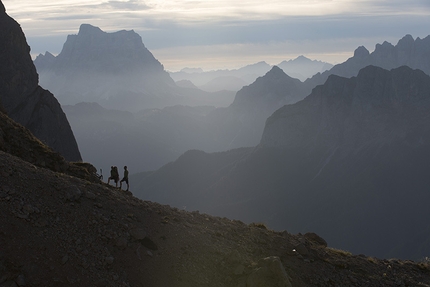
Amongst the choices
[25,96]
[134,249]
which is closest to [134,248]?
[134,249]

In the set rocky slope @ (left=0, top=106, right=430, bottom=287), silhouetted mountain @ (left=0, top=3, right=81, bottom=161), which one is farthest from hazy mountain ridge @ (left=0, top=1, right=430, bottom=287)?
silhouetted mountain @ (left=0, top=3, right=81, bottom=161)

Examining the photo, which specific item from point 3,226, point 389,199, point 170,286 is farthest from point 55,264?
point 389,199

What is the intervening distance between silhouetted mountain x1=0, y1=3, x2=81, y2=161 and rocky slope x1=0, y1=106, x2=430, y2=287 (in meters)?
39.1

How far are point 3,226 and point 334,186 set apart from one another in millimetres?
182734

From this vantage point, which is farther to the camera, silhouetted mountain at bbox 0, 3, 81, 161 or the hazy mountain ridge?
silhouetted mountain at bbox 0, 3, 81, 161

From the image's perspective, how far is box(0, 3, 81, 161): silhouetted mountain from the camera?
5394 cm

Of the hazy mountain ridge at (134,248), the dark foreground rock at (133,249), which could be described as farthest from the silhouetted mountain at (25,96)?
the dark foreground rock at (133,249)

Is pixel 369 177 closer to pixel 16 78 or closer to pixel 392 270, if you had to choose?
pixel 16 78

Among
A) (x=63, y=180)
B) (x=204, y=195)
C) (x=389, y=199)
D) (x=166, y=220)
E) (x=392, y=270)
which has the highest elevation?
(x=63, y=180)

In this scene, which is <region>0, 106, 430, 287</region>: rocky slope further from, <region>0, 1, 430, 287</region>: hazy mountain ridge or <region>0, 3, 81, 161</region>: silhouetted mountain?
<region>0, 3, 81, 161</region>: silhouetted mountain

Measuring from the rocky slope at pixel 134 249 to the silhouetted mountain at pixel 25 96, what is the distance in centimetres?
3908

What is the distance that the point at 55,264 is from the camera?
13.3 meters

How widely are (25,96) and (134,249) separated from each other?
47.6m

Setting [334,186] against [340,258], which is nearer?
Answer: [340,258]
